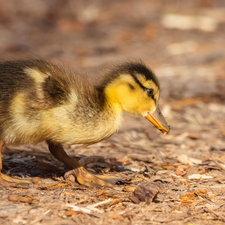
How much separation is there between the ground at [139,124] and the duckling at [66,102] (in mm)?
A: 372

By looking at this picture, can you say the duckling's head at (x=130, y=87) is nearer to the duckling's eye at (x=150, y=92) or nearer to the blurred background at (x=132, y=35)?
the duckling's eye at (x=150, y=92)

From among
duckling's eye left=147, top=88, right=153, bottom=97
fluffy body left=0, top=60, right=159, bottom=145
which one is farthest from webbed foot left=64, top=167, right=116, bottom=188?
duckling's eye left=147, top=88, right=153, bottom=97

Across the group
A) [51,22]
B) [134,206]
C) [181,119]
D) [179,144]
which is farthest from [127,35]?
[134,206]

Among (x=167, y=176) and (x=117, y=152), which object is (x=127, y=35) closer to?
(x=117, y=152)

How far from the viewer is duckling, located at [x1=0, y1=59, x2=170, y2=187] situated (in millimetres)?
3074

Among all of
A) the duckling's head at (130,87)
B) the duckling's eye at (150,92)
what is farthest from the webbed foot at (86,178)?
the duckling's eye at (150,92)

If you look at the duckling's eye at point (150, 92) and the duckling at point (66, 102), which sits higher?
the duckling's eye at point (150, 92)

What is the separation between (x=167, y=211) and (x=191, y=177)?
808 mm

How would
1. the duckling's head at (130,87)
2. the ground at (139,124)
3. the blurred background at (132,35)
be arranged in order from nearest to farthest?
the ground at (139,124)
the duckling's head at (130,87)
the blurred background at (132,35)

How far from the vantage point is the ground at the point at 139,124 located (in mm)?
3006

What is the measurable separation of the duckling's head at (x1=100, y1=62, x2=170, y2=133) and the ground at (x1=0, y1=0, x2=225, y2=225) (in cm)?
37

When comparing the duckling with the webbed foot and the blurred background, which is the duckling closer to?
the webbed foot

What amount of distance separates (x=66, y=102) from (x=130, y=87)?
1.85 ft

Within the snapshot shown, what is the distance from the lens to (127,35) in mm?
9555
